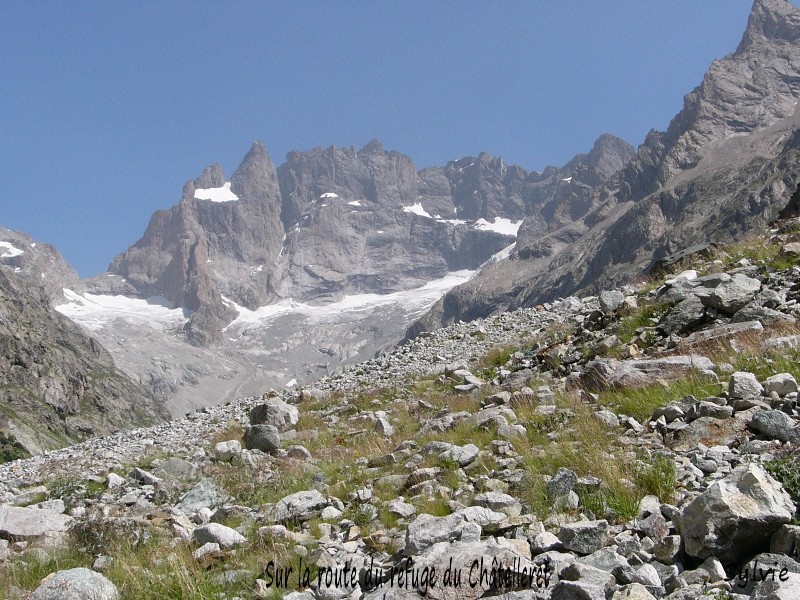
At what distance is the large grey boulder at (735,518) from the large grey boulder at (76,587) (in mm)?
4862

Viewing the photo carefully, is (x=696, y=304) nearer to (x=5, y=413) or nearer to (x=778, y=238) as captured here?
(x=778, y=238)

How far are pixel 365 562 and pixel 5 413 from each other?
606 feet

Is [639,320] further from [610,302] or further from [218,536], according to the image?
[218,536]

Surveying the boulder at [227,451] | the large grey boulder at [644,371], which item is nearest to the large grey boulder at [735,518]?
the large grey boulder at [644,371]

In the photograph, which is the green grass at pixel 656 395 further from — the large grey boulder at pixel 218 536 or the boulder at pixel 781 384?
the large grey boulder at pixel 218 536

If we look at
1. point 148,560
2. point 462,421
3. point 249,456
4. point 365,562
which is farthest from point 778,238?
point 148,560

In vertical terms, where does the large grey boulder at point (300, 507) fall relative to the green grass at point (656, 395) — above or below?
below

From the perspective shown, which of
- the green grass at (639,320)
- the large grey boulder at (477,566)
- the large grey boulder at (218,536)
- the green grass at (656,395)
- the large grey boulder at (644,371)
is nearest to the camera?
the large grey boulder at (477,566)

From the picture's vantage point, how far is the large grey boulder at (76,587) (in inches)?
200

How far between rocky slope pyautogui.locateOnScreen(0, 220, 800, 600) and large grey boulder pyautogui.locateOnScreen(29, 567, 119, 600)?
2cm

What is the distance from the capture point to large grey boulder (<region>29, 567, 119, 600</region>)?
16.7 ft

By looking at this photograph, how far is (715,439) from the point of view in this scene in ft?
21.5

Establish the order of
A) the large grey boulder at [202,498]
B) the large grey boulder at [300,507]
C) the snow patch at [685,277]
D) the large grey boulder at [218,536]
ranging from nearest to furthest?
1. the large grey boulder at [218,536]
2. the large grey boulder at [300,507]
3. the large grey boulder at [202,498]
4. the snow patch at [685,277]

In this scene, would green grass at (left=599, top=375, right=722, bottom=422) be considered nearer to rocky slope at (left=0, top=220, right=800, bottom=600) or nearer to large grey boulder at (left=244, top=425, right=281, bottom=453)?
rocky slope at (left=0, top=220, right=800, bottom=600)
